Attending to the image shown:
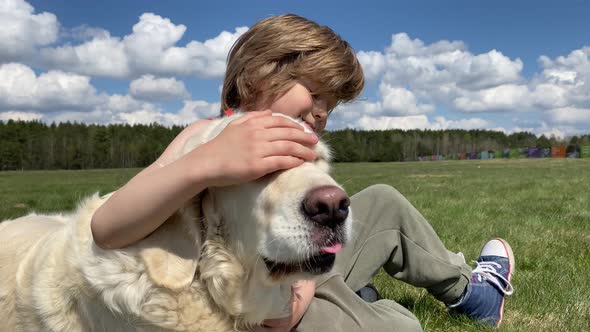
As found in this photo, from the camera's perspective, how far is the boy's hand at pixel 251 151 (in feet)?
6.82

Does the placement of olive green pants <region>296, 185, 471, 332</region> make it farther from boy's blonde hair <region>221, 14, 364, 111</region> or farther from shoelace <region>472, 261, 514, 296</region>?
boy's blonde hair <region>221, 14, 364, 111</region>

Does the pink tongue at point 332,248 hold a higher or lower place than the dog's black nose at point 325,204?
lower

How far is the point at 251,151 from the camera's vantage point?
208 cm

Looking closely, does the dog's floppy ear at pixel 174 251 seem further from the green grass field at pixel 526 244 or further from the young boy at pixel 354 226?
the green grass field at pixel 526 244

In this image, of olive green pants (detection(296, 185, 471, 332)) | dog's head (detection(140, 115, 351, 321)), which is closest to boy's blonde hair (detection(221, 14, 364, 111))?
olive green pants (detection(296, 185, 471, 332))

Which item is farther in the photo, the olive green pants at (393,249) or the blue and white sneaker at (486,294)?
the blue and white sneaker at (486,294)

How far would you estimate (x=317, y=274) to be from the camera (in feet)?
7.26

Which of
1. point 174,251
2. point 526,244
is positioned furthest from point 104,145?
point 174,251

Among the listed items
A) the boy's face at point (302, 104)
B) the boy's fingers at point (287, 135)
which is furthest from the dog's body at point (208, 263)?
the boy's face at point (302, 104)

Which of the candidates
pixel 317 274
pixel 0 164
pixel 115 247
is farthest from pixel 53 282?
pixel 0 164

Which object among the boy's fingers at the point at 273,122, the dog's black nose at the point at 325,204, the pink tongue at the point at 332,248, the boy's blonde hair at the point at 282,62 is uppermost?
the boy's blonde hair at the point at 282,62

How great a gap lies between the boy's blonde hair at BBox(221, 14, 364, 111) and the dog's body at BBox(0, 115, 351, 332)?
112 centimetres

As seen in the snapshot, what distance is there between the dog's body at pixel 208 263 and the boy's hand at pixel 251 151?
9 cm

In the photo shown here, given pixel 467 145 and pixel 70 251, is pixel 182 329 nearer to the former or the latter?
pixel 70 251
